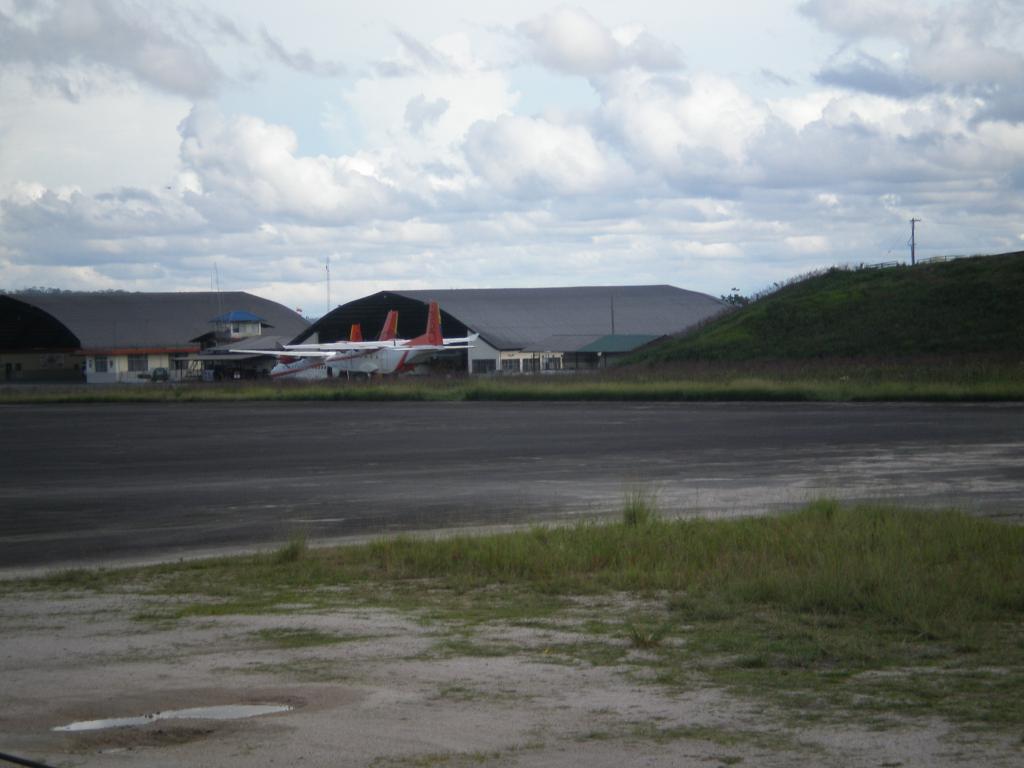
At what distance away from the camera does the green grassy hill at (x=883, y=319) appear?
70.4 meters

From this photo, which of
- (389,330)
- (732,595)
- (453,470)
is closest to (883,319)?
(389,330)

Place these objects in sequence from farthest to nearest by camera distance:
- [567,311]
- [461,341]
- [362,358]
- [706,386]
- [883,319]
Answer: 1. [567,311]
2. [461,341]
3. [362,358]
4. [883,319]
5. [706,386]

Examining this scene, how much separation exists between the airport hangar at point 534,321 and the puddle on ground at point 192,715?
82.9m

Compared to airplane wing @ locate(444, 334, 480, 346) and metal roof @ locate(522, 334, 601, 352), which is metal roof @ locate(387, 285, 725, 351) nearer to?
metal roof @ locate(522, 334, 601, 352)

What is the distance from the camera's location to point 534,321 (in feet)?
342

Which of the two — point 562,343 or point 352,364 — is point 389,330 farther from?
point 562,343

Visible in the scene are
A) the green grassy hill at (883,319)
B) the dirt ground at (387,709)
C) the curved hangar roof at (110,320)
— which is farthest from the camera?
the curved hangar roof at (110,320)

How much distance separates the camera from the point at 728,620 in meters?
9.41

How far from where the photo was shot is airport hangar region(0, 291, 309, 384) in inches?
4092

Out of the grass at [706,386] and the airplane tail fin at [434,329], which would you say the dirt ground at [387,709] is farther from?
the airplane tail fin at [434,329]

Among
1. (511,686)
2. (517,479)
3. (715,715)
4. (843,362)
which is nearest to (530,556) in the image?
(511,686)

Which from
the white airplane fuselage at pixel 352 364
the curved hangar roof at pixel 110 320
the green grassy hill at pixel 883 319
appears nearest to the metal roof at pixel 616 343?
the green grassy hill at pixel 883 319

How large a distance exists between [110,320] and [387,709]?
360 ft

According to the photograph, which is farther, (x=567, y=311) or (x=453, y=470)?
(x=567, y=311)
